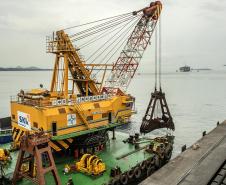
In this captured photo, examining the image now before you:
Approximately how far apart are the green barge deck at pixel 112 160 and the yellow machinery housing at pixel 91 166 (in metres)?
0.28

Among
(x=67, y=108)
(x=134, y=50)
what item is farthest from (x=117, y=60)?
(x=67, y=108)

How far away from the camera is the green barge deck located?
15430mm

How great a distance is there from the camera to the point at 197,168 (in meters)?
16.9

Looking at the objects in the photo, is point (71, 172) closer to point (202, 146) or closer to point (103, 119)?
point (103, 119)

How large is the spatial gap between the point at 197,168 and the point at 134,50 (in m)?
16.0

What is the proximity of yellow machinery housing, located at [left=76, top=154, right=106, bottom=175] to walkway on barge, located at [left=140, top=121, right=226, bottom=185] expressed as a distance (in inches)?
119

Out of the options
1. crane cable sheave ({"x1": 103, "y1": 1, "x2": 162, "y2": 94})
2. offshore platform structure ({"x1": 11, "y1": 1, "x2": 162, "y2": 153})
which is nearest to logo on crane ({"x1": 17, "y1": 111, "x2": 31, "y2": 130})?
offshore platform structure ({"x1": 11, "y1": 1, "x2": 162, "y2": 153})

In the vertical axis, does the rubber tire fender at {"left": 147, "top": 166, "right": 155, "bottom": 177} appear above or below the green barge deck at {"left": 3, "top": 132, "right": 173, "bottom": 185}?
below

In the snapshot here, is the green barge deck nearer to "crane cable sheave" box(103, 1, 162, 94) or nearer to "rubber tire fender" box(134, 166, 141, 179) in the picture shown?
"rubber tire fender" box(134, 166, 141, 179)

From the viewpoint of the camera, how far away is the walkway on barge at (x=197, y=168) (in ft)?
49.4

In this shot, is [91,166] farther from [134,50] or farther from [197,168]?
[134,50]

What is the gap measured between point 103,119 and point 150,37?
13047 mm

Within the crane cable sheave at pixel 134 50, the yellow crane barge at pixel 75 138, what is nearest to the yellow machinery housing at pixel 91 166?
the yellow crane barge at pixel 75 138

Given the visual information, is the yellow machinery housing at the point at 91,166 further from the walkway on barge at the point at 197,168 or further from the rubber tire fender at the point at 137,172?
the walkway on barge at the point at 197,168
